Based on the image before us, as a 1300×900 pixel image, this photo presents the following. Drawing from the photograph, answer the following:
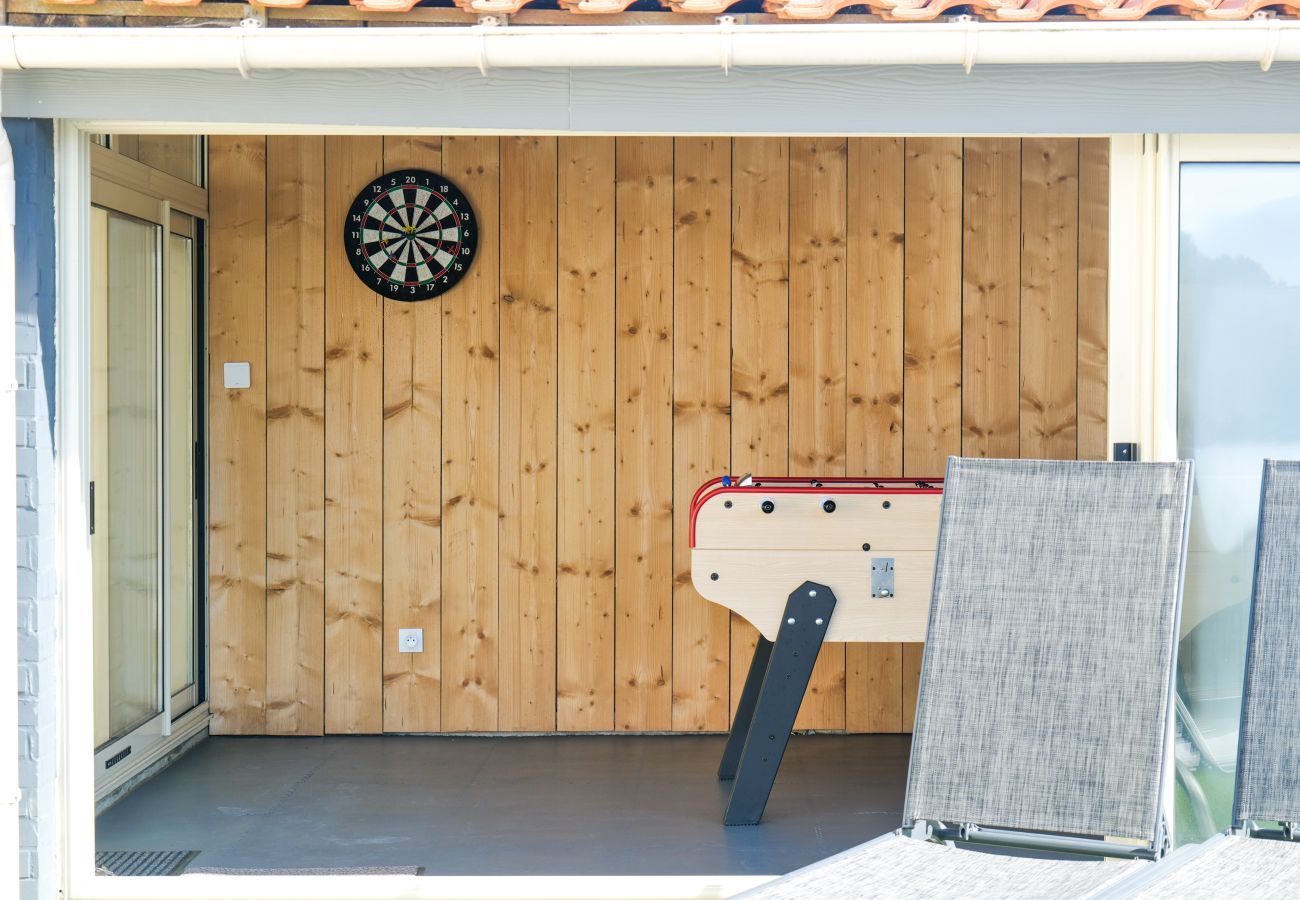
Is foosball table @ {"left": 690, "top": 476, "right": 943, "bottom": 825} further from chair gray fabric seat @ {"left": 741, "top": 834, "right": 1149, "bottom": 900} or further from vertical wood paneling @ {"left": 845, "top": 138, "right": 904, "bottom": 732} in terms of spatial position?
chair gray fabric seat @ {"left": 741, "top": 834, "right": 1149, "bottom": 900}

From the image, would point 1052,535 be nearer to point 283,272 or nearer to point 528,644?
point 528,644

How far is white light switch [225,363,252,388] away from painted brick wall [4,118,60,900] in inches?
71.7

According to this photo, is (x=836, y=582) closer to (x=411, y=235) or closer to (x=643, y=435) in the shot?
(x=643, y=435)

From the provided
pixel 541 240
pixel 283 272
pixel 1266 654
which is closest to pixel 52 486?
pixel 283 272

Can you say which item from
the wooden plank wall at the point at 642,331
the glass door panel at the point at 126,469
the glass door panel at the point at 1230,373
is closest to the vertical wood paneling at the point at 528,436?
the wooden plank wall at the point at 642,331

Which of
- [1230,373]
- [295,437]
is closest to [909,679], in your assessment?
[1230,373]

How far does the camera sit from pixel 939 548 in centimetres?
249

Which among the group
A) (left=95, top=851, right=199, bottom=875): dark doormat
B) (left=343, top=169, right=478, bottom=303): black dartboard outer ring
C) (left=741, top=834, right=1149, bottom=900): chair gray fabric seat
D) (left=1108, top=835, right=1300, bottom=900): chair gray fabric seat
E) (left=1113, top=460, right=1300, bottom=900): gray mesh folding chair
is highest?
(left=343, top=169, right=478, bottom=303): black dartboard outer ring

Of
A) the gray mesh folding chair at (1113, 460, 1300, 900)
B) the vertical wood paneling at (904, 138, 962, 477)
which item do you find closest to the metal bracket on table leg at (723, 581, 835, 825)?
the vertical wood paneling at (904, 138, 962, 477)

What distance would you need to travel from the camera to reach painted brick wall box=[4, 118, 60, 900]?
9.68 feet

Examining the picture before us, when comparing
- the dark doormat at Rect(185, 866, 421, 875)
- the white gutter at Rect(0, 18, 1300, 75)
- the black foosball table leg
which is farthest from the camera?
the black foosball table leg

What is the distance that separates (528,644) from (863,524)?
1.66m

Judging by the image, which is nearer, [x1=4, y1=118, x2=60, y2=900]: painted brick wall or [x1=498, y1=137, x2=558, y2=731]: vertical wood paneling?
[x1=4, y1=118, x2=60, y2=900]: painted brick wall

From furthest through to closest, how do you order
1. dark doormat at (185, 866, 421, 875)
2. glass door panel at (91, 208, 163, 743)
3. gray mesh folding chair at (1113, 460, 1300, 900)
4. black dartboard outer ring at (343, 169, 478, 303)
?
black dartboard outer ring at (343, 169, 478, 303), glass door panel at (91, 208, 163, 743), dark doormat at (185, 866, 421, 875), gray mesh folding chair at (1113, 460, 1300, 900)
